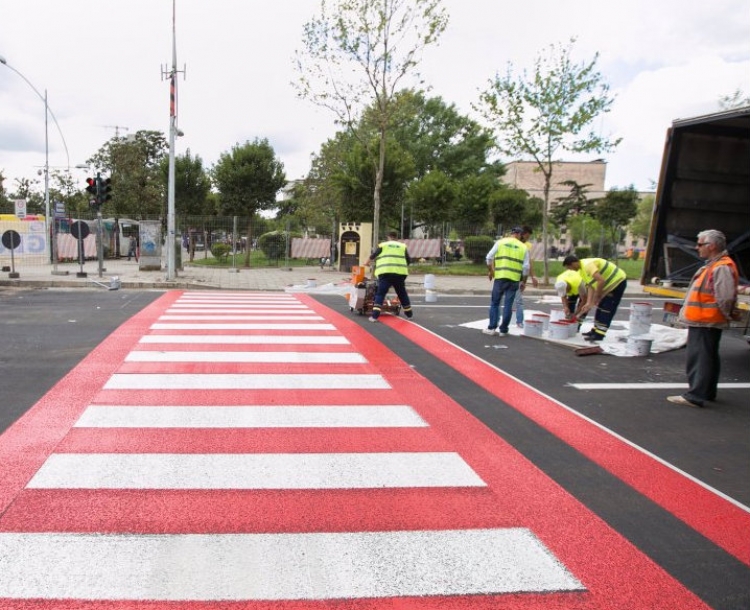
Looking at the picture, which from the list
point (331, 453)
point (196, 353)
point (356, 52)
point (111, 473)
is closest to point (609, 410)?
point (331, 453)

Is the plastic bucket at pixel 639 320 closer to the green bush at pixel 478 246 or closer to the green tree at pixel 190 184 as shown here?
the green bush at pixel 478 246

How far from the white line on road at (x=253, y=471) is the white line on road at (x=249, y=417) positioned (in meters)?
0.67

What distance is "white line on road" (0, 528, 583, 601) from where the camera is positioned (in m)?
2.67

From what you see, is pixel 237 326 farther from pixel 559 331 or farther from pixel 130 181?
pixel 130 181

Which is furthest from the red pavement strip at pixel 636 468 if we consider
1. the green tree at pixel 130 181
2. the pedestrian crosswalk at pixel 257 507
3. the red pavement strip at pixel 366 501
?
the green tree at pixel 130 181

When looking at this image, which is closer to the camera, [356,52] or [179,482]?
[179,482]

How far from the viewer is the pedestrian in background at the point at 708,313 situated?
5891mm

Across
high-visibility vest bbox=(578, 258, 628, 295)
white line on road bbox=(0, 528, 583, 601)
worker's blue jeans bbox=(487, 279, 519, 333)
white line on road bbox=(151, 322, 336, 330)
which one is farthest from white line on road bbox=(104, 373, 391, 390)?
high-visibility vest bbox=(578, 258, 628, 295)

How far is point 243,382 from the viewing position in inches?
247

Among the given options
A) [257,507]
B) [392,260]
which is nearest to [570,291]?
[392,260]

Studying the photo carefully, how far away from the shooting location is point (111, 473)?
153 inches

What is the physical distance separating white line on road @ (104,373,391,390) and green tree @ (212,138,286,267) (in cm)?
1971

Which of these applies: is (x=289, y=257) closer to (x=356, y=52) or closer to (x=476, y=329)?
(x=356, y=52)

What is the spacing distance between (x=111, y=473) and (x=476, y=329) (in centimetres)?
778
